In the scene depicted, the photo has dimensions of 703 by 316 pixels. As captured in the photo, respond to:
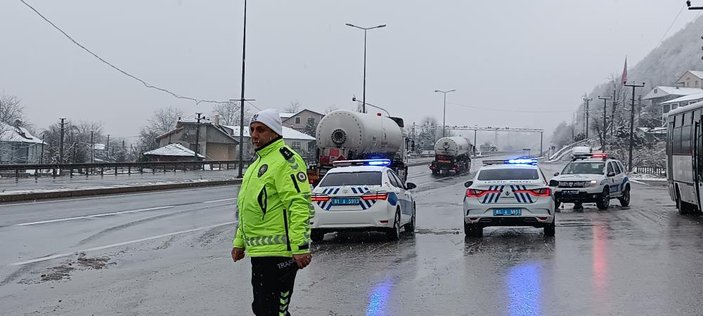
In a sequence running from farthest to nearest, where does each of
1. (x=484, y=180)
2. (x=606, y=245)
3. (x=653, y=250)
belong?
(x=484, y=180) < (x=606, y=245) < (x=653, y=250)

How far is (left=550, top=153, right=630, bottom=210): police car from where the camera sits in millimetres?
22828

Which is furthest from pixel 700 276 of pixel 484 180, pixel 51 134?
pixel 51 134

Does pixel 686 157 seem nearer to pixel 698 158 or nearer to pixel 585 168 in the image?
pixel 698 158

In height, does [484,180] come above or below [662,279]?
above

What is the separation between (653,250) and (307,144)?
96543 mm

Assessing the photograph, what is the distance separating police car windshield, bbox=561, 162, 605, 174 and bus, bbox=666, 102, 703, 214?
8.84 ft

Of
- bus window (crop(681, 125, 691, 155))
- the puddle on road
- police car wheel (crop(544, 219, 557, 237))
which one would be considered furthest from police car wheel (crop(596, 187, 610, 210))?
the puddle on road

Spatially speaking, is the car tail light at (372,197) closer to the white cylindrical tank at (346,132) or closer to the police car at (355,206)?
the police car at (355,206)

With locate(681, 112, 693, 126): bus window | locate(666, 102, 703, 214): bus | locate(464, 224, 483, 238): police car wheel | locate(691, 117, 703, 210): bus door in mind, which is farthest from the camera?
locate(681, 112, 693, 126): bus window

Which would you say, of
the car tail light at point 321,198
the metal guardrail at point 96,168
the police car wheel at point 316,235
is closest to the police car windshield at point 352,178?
the car tail light at point 321,198

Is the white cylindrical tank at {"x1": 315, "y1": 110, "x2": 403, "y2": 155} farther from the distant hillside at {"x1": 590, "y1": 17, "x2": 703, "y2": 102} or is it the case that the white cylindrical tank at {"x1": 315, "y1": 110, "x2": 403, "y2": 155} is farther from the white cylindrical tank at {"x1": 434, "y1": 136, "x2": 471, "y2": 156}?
the distant hillside at {"x1": 590, "y1": 17, "x2": 703, "y2": 102}

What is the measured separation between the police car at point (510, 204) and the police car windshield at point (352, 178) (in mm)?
1825

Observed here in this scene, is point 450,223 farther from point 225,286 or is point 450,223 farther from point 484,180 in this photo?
point 225,286

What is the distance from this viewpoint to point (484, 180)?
15008mm
